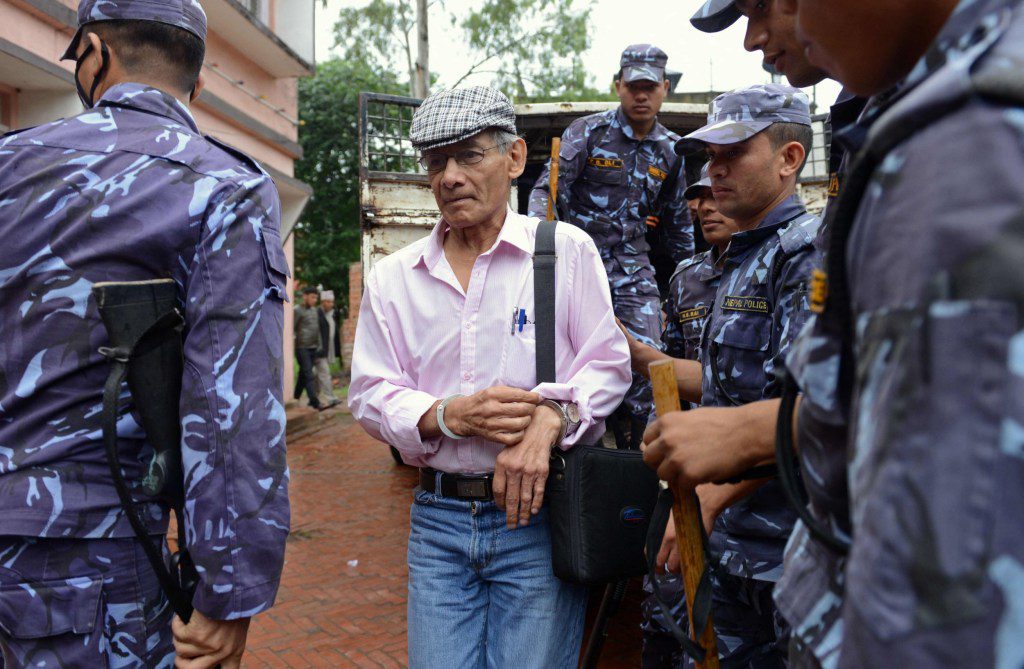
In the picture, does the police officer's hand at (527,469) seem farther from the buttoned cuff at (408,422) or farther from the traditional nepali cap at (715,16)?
the traditional nepali cap at (715,16)

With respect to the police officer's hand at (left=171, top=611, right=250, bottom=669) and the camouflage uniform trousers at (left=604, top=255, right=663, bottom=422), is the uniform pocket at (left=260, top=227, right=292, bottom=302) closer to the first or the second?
the police officer's hand at (left=171, top=611, right=250, bottom=669)

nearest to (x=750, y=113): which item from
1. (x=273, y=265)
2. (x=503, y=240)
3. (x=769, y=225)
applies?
(x=769, y=225)

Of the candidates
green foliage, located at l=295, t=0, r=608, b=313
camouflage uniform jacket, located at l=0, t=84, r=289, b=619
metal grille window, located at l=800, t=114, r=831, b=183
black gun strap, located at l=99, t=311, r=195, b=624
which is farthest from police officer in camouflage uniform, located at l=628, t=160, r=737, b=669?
green foliage, located at l=295, t=0, r=608, b=313

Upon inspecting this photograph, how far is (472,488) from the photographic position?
215cm

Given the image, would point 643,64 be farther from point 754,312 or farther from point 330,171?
point 330,171

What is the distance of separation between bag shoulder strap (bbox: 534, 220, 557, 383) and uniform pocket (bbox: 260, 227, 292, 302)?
681mm

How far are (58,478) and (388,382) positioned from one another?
0.86 metres

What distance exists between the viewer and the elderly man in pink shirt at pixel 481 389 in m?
2.10

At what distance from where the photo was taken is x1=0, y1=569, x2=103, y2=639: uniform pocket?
62.7 inches

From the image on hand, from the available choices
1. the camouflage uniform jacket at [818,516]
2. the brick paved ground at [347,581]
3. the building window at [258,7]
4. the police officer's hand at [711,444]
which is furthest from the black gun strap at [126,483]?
the building window at [258,7]

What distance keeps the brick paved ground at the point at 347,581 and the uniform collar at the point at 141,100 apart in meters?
3.24

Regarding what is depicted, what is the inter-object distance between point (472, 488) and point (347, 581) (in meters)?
3.79

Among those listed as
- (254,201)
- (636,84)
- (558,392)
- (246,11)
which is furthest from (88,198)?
(246,11)

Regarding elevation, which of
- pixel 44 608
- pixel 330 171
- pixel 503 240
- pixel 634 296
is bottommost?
pixel 44 608
